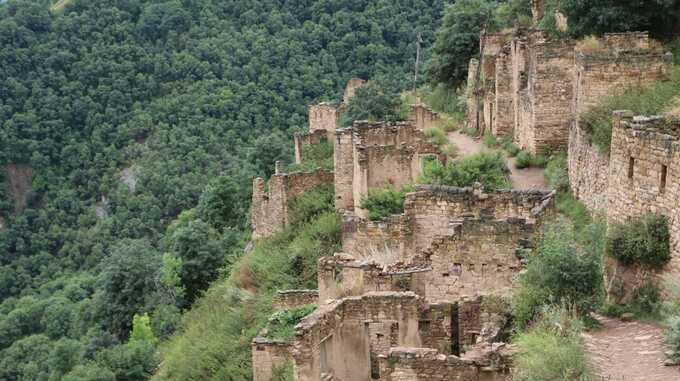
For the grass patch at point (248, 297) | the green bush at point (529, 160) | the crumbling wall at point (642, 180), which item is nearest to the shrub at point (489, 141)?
the green bush at point (529, 160)

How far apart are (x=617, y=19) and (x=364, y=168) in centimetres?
718

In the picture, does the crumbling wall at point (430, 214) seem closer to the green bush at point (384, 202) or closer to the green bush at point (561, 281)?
the green bush at point (384, 202)

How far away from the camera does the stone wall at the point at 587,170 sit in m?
17.1

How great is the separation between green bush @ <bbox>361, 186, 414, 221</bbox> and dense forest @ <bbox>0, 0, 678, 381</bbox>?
5.81 feet

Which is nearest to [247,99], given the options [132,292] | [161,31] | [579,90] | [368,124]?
[161,31]

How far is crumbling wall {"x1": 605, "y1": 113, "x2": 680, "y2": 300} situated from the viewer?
12070mm

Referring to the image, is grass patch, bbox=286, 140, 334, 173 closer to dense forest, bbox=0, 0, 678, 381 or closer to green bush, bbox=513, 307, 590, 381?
dense forest, bbox=0, 0, 678, 381

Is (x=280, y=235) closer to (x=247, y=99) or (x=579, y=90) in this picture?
(x=579, y=90)

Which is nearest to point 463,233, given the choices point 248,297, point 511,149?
point 248,297

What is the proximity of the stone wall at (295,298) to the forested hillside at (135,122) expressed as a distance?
2397 centimetres

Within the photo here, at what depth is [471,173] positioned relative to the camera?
22.0 m

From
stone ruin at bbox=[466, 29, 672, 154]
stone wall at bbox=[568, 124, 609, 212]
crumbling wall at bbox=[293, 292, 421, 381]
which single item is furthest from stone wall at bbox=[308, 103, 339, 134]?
crumbling wall at bbox=[293, 292, 421, 381]

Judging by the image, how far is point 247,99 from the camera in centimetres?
7931

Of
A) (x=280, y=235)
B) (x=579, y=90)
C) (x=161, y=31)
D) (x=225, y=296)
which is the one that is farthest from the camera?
(x=161, y=31)
